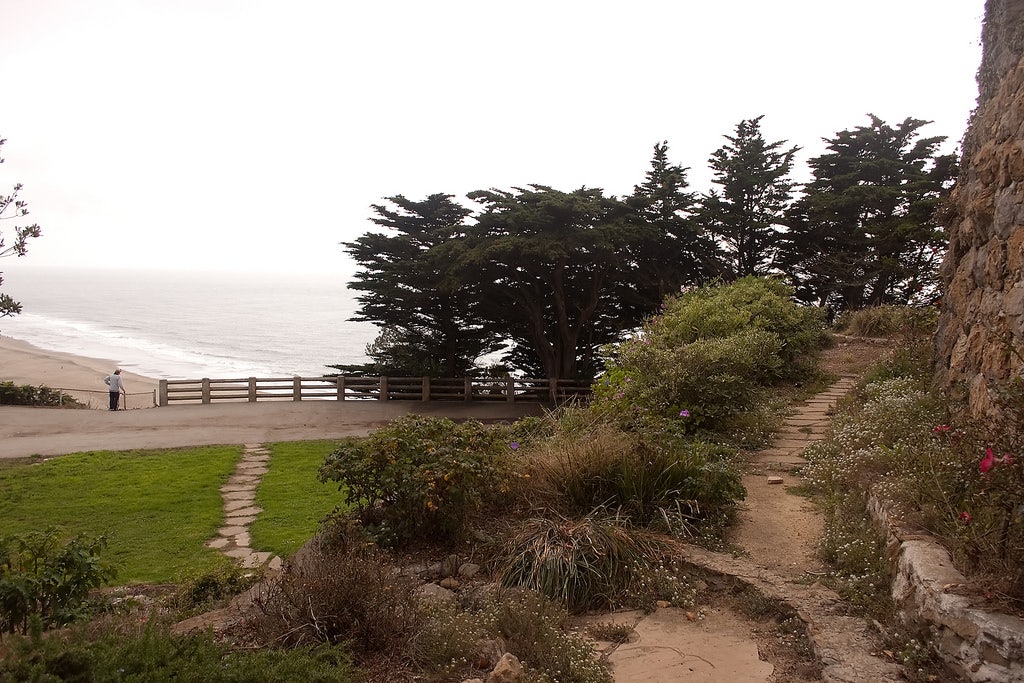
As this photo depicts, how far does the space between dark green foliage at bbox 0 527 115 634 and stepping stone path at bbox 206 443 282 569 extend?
1.17 metres

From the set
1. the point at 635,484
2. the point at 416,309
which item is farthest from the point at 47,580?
the point at 416,309

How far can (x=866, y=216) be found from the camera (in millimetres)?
21578

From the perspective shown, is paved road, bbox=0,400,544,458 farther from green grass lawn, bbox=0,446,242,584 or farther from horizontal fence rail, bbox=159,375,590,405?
green grass lawn, bbox=0,446,242,584

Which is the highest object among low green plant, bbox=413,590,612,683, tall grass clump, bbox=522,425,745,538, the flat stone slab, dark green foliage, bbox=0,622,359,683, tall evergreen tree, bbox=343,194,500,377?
tall evergreen tree, bbox=343,194,500,377

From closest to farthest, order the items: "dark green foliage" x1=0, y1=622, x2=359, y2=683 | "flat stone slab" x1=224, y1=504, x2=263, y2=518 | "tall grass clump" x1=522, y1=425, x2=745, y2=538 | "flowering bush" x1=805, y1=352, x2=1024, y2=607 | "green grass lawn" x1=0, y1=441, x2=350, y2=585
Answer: "dark green foliage" x1=0, y1=622, x2=359, y2=683 → "flowering bush" x1=805, y1=352, x2=1024, y2=607 → "tall grass clump" x1=522, y1=425, x2=745, y2=538 → "green grass lawn" x1=0, y1=441, x2=350, y2=585 → "flat stone slab" x1=224, y1=504, x2=263, y2=518

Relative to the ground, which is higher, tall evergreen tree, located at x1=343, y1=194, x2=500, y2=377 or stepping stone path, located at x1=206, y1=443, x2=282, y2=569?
tall evergreen tree, located at x1=343, y1=194, x2=500, y2=377

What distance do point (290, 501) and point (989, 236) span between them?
8.33 meters

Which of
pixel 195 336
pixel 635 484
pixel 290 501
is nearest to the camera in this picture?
pixel 635 484

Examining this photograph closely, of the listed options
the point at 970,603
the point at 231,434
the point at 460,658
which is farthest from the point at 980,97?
the point at 231,434

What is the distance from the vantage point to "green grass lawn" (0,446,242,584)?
7.19 meters

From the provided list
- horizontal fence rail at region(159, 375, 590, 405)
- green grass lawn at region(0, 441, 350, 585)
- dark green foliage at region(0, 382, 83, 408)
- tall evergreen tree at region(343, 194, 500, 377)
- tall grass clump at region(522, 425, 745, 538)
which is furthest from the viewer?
tall evergreen tree at region(343, 194, 500, 377)

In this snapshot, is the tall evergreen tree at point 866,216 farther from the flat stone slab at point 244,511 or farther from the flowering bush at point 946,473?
the flat stone slab at point 244,511

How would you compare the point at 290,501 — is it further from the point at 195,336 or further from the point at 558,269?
the point at 195,336

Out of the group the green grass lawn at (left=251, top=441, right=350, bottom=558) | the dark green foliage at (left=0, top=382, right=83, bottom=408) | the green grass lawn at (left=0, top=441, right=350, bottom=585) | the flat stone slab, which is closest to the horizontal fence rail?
the dark green foliage at (left=0, top=382, right=83, bottom=408)
